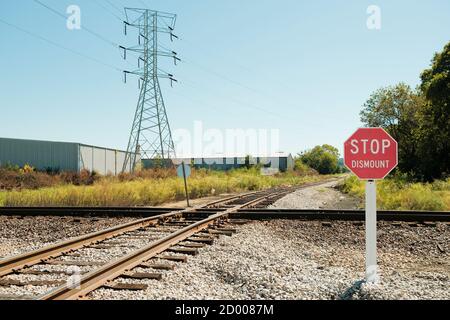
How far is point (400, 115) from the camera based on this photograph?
44688 mm

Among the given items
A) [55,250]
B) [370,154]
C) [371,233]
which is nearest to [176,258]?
[55,250]

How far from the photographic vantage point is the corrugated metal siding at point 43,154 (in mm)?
39250

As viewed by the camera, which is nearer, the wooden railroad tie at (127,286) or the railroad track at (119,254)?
the wooden railroad tie at (127,286)

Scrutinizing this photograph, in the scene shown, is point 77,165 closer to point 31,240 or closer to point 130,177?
point 130,177

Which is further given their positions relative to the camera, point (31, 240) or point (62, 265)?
point (31, 240)

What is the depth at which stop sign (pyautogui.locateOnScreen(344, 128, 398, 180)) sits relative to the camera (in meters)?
4.61

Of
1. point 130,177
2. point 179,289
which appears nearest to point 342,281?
point 179,289

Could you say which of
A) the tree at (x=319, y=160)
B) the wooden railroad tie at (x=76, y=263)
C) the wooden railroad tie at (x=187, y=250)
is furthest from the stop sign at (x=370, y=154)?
the tree at (x=319, y=160)

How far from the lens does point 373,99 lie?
152 feet

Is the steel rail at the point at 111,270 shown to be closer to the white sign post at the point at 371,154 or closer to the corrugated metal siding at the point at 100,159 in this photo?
the white sign post at the point at 371,154

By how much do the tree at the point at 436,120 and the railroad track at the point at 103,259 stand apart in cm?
2655

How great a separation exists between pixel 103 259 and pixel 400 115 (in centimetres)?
4388

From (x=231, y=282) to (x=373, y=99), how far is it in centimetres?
4486

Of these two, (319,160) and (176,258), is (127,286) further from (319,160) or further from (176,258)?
(319,160)
